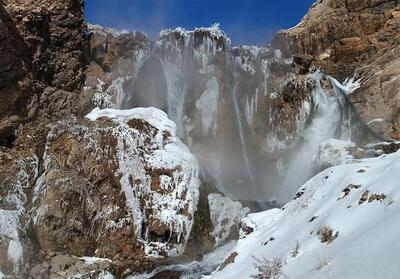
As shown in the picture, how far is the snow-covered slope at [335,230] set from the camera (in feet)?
21.7

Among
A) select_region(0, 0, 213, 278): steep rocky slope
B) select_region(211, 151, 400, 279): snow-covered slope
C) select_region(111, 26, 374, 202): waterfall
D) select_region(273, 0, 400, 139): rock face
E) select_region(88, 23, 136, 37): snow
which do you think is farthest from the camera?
select_region(88, 23, 136, 37): snow

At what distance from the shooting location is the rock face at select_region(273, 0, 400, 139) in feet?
117

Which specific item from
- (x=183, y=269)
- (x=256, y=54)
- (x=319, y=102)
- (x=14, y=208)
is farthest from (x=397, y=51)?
(x=14, y=208)

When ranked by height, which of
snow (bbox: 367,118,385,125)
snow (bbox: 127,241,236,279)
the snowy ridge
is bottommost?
snow (bbox: 127,241,236,279)

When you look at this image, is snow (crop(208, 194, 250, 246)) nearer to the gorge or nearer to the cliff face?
the gorge

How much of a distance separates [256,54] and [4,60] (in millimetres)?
23170

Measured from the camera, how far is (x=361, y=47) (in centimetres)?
4388

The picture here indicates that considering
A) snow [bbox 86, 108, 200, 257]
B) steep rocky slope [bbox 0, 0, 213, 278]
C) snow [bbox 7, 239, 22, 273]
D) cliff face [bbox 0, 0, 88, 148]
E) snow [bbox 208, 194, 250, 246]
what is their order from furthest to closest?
1. cliff face [bbox 0, 0, 88, 148]
2. snow [bbox 208, 194, 250, 246]
3. snow [bbox 86, 108, 200, 257]
4. steep rocky slope [bbox 0, 0, 213, 278]
5. snow [bbox 7, 239, 22, 273]

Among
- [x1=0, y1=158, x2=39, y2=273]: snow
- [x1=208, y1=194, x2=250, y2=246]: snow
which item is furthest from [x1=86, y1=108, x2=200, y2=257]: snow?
[x1=0, y1=158, x2=39, y2=273]: snow

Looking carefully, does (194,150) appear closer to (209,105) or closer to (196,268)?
(209,105)

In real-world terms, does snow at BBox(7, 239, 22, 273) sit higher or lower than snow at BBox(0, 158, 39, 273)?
lower

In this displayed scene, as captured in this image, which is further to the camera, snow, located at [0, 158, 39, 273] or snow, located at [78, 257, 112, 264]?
snow, located at [78, 257, 112, 264]

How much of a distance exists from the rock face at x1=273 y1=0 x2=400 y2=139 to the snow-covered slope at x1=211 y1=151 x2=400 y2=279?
22.5m

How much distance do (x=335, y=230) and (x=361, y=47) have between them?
3827 cm
